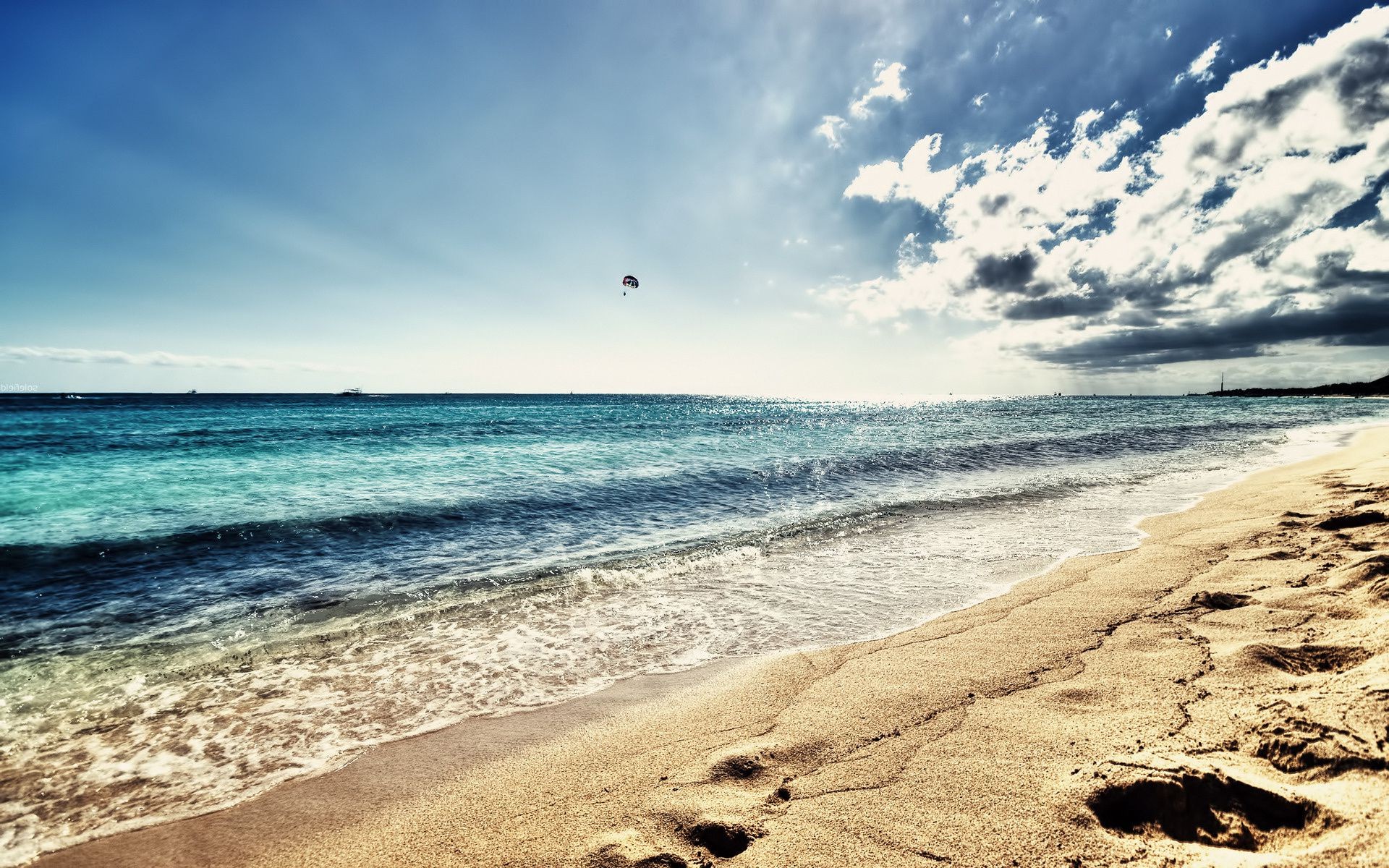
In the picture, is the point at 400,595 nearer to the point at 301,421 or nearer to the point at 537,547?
the point at 537,547

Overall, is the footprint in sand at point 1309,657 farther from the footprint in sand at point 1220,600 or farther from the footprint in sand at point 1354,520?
the footprint in sand at point 1354,520

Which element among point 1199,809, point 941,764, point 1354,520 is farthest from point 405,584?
point 1354,520

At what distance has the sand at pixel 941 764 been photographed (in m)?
2.67

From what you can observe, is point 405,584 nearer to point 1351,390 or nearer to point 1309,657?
point 1309,657

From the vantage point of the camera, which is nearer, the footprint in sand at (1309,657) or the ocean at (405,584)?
the footprint in sand at (1309,657)

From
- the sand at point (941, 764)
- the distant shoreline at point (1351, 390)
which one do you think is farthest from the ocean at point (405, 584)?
the distant shoreline at point (1351, 390)

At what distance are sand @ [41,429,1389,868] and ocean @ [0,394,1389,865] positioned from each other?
71 centimetres

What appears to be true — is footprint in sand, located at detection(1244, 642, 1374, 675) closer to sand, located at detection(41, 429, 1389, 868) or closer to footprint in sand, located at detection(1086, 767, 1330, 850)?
sand, located at detection(41, 429, 1389, 868)

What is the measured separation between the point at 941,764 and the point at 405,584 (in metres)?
8.29

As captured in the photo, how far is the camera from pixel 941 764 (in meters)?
3.48

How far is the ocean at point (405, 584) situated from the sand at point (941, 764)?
0.71m

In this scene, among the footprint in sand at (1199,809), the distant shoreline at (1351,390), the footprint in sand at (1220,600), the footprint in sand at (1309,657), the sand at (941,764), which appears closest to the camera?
the footprint in sand at (1199,809)

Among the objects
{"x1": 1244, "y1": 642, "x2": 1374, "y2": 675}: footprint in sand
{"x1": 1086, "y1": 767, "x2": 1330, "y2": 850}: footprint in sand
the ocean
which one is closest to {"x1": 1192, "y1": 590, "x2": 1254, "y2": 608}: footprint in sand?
{"x1": 1244, "y1": 642, "x2": 1374, "y2": 675}: footprint in sand

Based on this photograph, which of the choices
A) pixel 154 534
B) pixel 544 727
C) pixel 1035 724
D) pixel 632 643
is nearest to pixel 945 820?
pixel 1035 724
